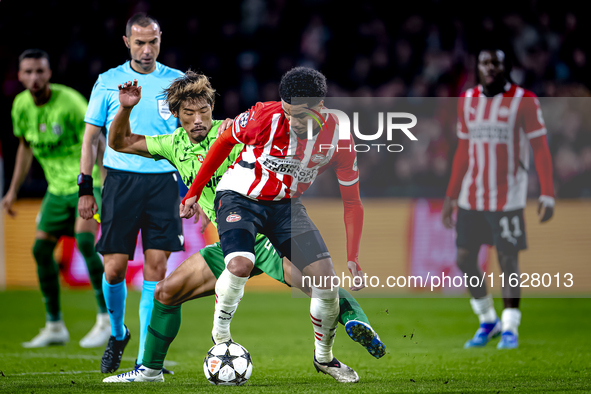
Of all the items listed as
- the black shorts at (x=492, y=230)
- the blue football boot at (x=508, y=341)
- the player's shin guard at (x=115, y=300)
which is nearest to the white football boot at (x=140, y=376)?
the player's shin guard at (x=115, y=300)

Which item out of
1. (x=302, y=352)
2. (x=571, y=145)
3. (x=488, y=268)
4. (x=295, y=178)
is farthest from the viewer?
(x=571, y=145)

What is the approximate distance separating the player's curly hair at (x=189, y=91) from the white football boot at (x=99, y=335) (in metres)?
2.50

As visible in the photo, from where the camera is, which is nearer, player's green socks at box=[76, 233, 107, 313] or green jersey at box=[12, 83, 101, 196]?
player's green socks at box=[76, 233, 107, 313]

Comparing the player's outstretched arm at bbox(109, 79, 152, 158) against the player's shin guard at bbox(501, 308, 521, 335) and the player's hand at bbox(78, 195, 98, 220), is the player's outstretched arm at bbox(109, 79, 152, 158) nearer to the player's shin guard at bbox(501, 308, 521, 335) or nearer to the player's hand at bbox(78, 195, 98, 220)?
the player's hand at bbox(78, 195, 98, 220)

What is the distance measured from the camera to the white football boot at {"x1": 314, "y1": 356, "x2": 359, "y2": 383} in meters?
4.29

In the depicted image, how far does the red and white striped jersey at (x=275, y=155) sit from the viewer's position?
4.24 meters

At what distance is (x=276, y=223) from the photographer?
4.30m

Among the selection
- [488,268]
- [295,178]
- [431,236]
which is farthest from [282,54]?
[295,178]

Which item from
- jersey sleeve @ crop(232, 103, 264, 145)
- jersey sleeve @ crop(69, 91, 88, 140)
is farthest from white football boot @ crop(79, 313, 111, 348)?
jersey sleeve @ crop(232, 103, 264, 145)

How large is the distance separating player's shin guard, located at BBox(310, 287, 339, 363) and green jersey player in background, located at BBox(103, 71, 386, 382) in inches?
2.7

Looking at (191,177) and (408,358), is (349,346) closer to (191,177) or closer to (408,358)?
(408,358)

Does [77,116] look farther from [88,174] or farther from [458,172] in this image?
[458,172]

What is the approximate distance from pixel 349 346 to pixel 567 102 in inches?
261

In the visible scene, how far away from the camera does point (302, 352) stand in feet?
19.7
